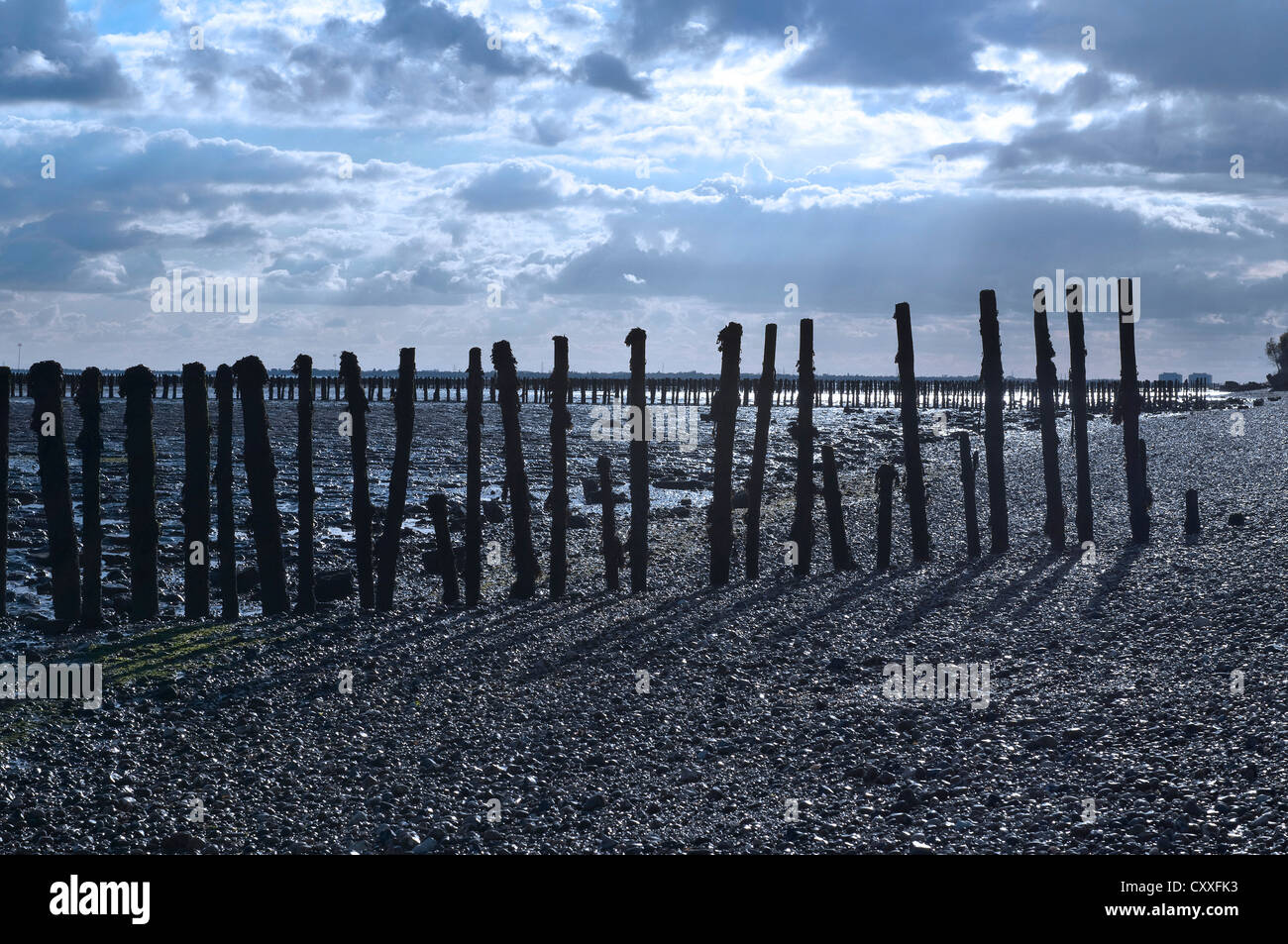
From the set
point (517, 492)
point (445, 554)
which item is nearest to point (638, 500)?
point (517, 492)

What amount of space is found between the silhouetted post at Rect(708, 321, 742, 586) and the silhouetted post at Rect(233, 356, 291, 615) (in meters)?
5.85

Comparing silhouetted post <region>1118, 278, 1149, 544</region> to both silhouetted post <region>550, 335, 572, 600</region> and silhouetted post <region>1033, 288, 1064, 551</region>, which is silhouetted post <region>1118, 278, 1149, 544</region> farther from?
silhouetted post <region>550, 335, 572, 600</region>

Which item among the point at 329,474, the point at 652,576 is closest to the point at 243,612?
the point at 652,576

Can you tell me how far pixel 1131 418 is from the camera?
Result: 682 inches

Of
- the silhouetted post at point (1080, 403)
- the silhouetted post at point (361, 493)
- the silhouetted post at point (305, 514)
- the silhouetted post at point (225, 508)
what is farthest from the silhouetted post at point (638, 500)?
the silhouetted post at point (1080, 403)

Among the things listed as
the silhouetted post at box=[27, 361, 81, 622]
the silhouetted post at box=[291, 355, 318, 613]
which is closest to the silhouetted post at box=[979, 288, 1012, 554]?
the silhouetted post at box=[291, 355, 318, 613]

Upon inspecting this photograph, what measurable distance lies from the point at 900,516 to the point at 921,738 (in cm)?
1429

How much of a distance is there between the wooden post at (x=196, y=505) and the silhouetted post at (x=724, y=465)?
6653mm

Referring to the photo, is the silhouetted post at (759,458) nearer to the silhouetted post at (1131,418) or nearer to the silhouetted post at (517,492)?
the silhouetted post at (517,492)

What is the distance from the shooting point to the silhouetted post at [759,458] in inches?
623
